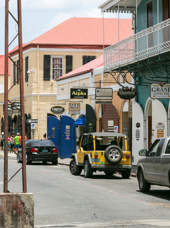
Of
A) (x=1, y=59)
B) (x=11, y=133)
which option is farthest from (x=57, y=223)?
(x=1, y=59)

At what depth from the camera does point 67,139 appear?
38281 millimetres

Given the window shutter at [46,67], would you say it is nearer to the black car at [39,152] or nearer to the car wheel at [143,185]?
the black car at [39,152]

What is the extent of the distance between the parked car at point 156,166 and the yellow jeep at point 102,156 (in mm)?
4418

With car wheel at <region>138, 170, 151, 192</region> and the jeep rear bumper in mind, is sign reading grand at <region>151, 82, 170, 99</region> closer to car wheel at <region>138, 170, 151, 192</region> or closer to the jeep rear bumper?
the jeep rear bumper

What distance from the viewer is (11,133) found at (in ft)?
187

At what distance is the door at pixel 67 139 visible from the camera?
38.3 metres

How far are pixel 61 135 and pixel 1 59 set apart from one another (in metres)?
47.4

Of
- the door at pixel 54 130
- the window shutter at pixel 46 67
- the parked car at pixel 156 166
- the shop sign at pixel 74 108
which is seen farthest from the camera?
the window shutter at pixel 46 67

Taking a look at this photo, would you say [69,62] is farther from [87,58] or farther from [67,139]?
[67,139]

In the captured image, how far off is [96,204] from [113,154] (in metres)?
7.72

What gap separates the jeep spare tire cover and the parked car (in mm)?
4321

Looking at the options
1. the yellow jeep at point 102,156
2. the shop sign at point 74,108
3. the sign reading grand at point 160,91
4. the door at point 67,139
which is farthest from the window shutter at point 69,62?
the sign reading grand at point 160,91

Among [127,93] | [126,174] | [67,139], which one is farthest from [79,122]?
[126,174]

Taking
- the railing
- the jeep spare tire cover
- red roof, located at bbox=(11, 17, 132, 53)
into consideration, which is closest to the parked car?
the jeep spare tire cover
